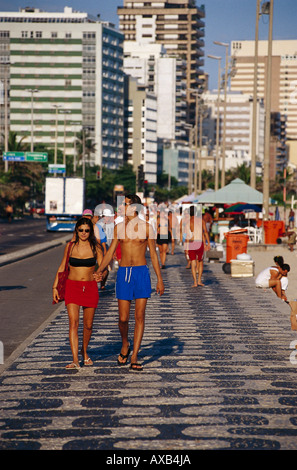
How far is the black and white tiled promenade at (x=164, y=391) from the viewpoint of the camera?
667 centimetres

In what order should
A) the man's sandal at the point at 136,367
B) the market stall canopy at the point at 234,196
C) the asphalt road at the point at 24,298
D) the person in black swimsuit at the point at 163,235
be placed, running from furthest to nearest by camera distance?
the market stall canopy at the point at 234,196, the person in black swimsuit at the point at 163,235, the asphalt road at the point at 24,298, the man's sandal at the point at 136,367

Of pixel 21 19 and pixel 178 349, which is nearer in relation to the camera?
pixel 178 349

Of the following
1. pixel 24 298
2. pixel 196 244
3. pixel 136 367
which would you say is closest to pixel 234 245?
pixel 196 244

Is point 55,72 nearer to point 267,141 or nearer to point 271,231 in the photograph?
point 267,141

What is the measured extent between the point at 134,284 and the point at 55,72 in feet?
558

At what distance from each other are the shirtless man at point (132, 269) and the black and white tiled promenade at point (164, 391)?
18.0 inches

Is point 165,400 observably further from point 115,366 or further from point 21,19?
point 21,19

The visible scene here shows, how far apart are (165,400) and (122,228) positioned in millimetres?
2568

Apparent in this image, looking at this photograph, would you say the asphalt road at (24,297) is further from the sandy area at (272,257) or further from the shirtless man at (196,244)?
the sandy area at (272,257)

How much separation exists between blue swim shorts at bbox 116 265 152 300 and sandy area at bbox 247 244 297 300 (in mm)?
10178

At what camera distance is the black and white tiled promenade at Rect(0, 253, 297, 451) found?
6.67 meters

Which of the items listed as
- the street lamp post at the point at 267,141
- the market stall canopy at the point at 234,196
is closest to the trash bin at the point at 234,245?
the street lamp post at the point at 267,141

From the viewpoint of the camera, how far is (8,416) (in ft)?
24.3

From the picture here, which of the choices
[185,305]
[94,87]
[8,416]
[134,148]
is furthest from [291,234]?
[134,148]
